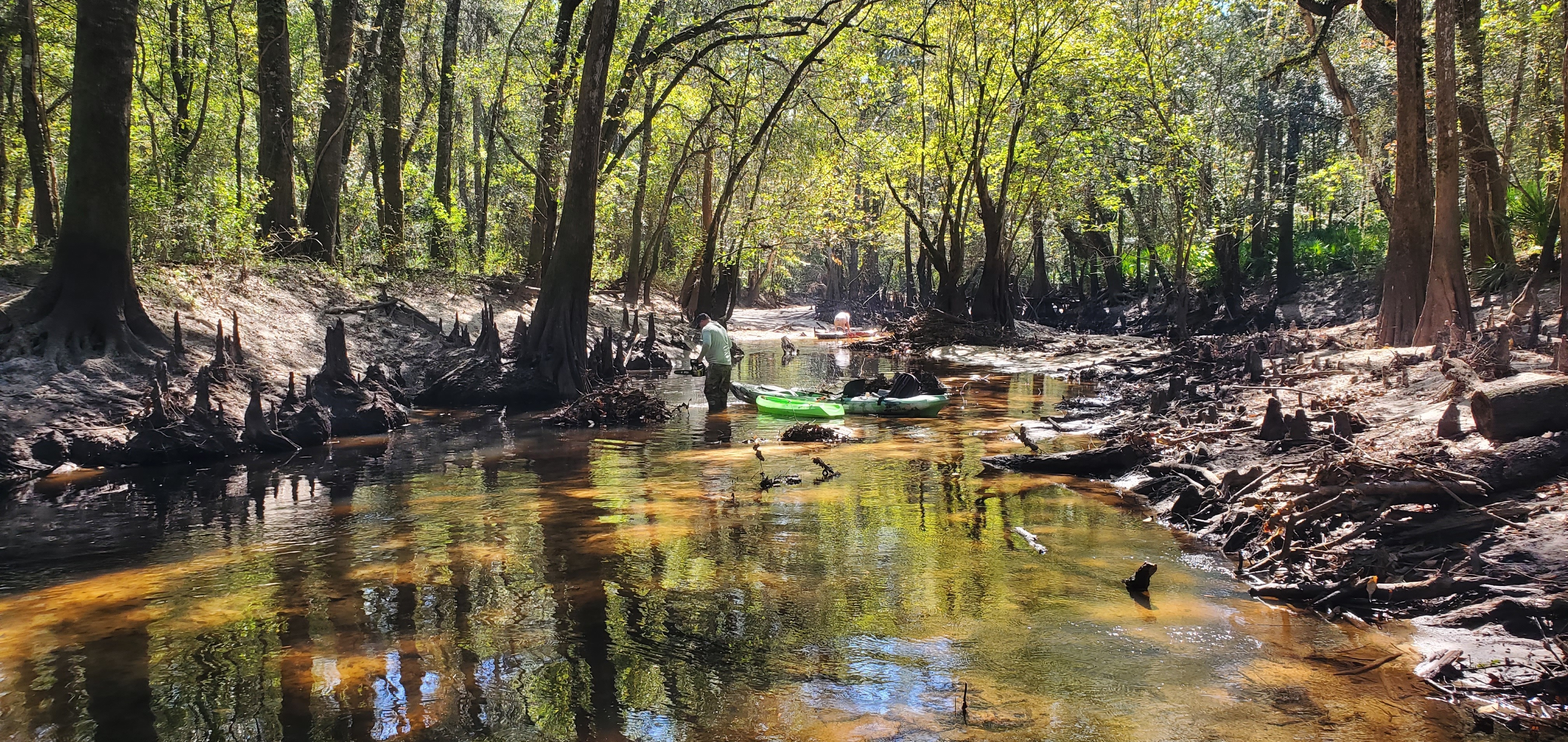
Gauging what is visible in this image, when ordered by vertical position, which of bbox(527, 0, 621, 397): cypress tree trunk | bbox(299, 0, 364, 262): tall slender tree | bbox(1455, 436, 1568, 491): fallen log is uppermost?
bbox(299, 0, 364, 262): tall slender tree

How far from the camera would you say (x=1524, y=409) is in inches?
243

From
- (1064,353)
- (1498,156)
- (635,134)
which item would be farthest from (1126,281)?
(635,134)

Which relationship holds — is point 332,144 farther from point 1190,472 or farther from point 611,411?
point 1190,472

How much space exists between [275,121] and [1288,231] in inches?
1068

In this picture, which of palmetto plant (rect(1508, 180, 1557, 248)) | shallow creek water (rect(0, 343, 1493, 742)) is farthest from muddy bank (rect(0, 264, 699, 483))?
palmetto plant (rect(1508, 180, 1557, 248))

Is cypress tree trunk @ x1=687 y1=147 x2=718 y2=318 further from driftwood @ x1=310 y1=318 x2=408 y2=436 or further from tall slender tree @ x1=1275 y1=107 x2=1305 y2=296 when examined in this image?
tall slender tree @ x1=1275 y1=107 x2=1305 y2=296

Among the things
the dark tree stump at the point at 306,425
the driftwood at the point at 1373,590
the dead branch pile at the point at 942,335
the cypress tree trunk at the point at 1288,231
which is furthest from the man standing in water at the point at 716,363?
the cypress tree trunk at the point at 1288,231

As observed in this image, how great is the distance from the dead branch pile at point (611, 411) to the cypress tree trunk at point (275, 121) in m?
7.15

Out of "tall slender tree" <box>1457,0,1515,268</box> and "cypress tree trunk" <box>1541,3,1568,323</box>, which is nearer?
"cypress tree trunk" <box>1541,3,1568,323</box>

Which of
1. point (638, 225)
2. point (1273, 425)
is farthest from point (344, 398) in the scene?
point (638, 225)

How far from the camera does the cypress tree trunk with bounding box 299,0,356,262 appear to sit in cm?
1750

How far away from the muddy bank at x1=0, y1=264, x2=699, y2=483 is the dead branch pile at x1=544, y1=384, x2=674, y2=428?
1543 mm

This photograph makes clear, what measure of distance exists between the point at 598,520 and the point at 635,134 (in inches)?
580

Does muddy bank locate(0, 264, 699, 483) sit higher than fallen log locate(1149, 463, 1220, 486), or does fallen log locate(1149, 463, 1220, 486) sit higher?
muddy bank locate(0, 264, 699, 483)
